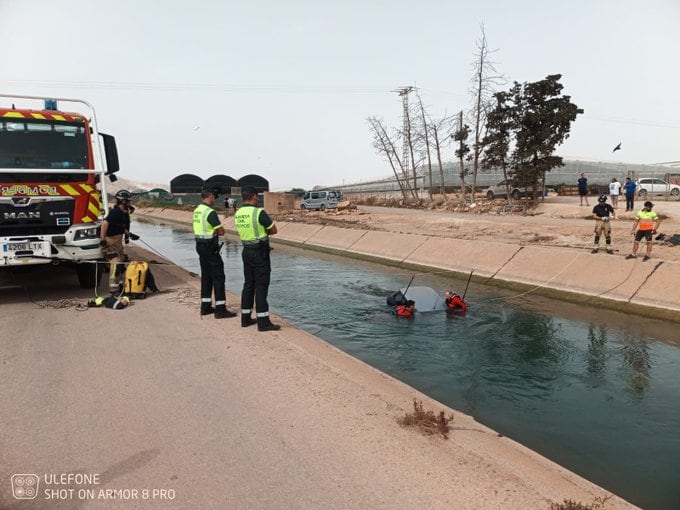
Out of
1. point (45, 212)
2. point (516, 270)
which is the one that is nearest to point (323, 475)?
point (45, 212)

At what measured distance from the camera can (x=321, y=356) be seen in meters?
6.09

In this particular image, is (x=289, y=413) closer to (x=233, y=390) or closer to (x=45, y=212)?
(x=233, y=390)

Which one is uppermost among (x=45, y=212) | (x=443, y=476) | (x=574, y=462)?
(x=45, y=212)

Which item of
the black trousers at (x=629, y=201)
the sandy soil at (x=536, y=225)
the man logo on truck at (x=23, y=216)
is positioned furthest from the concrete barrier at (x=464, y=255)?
Result: the man logo on truck at (x=23, y=216)

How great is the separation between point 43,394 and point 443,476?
3.87 m

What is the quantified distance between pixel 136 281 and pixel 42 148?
2915 mm

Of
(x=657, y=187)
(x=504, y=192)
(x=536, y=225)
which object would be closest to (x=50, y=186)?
(x=536, y=225)

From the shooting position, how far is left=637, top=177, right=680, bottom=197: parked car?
30984mm

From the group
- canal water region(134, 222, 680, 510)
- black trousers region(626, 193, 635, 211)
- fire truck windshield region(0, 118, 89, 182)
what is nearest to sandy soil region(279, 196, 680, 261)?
black trousers region(626, 193, 635, 211)

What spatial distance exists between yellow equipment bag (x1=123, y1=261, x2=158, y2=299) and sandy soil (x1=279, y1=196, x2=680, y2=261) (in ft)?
40.0

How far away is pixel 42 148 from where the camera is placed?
9.02m

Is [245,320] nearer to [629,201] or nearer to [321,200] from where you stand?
[629,201]

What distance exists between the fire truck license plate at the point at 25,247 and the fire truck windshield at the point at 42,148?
1118 millimetres

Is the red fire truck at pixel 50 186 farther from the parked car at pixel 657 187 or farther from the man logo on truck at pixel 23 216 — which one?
the parked car at pixel 657 187
